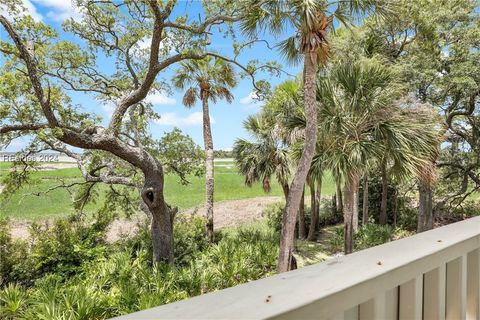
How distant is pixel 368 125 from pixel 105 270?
251 inches

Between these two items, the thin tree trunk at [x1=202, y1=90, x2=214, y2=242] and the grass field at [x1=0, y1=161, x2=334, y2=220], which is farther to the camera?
the thin tree trunk at [x1=202, y1=90, x2=214, y2=242]

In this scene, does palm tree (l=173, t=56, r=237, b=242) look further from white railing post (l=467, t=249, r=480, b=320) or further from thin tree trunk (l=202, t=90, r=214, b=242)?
white railing post (l=467, t=249, r=480, b=320)

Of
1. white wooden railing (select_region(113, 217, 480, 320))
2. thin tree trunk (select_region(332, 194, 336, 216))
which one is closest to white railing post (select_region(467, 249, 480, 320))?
white wooden railing (select_region(113, 217, 480, 320))

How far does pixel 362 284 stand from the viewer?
0.60 meters

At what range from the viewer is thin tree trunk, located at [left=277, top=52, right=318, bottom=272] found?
6.27 metres

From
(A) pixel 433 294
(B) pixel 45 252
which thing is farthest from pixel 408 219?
(A) pixel 433 294

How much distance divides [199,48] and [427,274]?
21.9 feet

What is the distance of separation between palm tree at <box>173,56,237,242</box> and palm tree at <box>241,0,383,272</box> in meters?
3.72

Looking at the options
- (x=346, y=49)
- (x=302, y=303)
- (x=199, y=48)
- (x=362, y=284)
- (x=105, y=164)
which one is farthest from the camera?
(x=346, y=49)

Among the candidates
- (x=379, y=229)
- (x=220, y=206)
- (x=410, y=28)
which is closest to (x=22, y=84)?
(x=379, y=229)

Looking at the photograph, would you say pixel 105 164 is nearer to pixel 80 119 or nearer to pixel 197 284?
pixel 80 119

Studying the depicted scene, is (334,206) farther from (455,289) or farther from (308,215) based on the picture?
(455,289)

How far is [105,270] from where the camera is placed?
703 cm

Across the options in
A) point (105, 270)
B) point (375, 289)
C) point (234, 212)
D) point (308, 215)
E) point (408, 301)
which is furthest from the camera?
point (234, 212)
